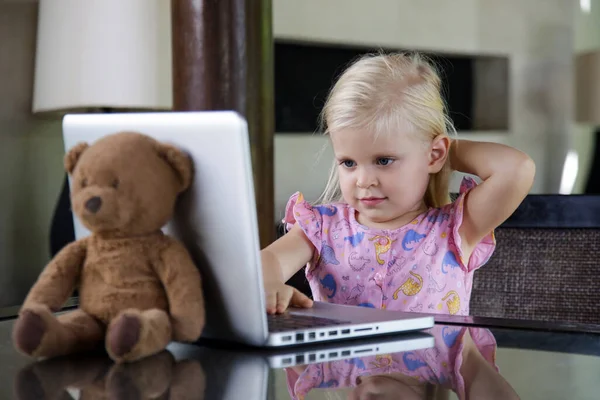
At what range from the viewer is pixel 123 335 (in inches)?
30.0

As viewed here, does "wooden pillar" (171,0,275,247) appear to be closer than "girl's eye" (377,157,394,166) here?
No

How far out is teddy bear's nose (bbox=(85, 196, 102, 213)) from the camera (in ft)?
2.61

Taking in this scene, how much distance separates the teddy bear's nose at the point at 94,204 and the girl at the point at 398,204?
48 centimetres

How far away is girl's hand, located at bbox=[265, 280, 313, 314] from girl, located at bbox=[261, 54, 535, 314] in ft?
0.68

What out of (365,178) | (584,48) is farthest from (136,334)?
(584,48)

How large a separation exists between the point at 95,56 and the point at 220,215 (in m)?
1.89

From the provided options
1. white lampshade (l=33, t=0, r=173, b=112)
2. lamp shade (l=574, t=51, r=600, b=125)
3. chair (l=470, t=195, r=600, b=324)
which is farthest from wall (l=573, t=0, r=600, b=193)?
chair (l=470, t=195, r=600, b=324)

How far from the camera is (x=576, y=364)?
79cm

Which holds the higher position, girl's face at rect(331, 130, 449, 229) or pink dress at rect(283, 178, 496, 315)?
girl's face at rect(331, 130, 449, 229)

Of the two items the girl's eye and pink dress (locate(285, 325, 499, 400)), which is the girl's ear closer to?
the girl's eye

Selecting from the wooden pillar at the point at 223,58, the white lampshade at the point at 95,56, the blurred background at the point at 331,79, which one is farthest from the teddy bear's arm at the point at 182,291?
the white lampshade at the point at 95,56

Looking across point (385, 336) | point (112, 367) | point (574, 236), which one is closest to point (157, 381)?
point (112, 367)

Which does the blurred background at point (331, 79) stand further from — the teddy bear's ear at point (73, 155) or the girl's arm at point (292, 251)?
the teddy bear's ear at point (73, 155)

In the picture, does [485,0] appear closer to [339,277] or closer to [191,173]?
[339,277]
